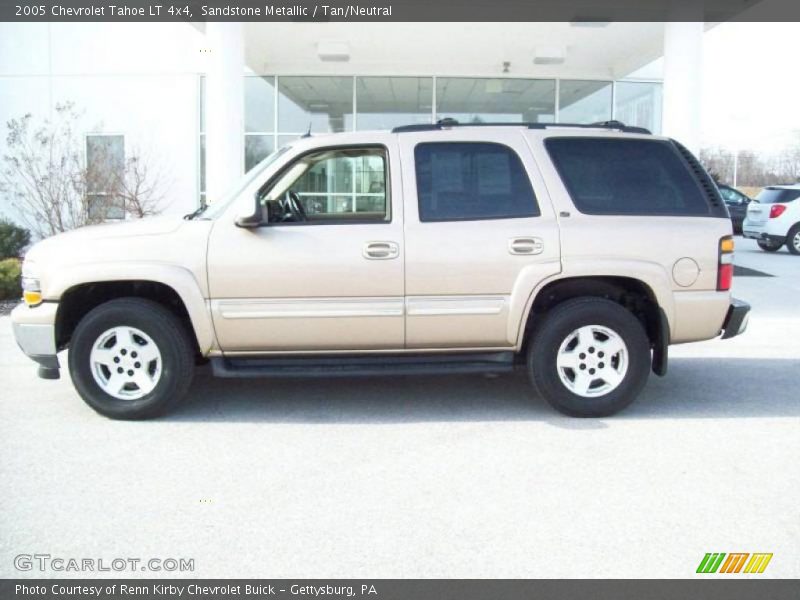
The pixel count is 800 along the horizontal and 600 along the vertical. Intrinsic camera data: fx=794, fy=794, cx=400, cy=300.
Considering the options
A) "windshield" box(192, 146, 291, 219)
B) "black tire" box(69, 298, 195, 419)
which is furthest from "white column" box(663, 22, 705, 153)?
"black tire" box(69, 298, 195, 419)

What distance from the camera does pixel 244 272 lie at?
526cm

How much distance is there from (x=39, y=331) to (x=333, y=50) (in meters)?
11.2

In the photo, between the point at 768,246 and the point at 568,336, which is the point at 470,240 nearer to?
the point at 568,336

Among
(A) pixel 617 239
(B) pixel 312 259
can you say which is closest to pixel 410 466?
(B) pixel 312 259

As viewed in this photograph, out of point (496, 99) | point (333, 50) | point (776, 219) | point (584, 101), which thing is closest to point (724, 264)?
point (333, 50)

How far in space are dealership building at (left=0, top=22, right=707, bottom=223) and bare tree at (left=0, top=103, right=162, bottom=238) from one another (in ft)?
1.23

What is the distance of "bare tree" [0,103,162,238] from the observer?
14.7 meters

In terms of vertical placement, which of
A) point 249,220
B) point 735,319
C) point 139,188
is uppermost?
point 139,188

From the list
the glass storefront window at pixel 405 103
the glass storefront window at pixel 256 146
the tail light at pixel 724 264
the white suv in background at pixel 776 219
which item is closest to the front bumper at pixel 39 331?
the tail light at pixel 724 264

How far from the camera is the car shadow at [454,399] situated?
18.4ft

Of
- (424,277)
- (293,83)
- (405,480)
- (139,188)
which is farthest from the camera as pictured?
(293,83)

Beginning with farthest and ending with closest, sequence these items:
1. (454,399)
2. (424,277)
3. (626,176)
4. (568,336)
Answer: (454,399) → (626,176) → (568,336) → (424,277)

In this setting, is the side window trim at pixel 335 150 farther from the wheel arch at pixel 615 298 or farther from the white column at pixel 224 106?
the white column at pixel 224 106

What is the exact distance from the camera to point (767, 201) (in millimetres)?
19781
